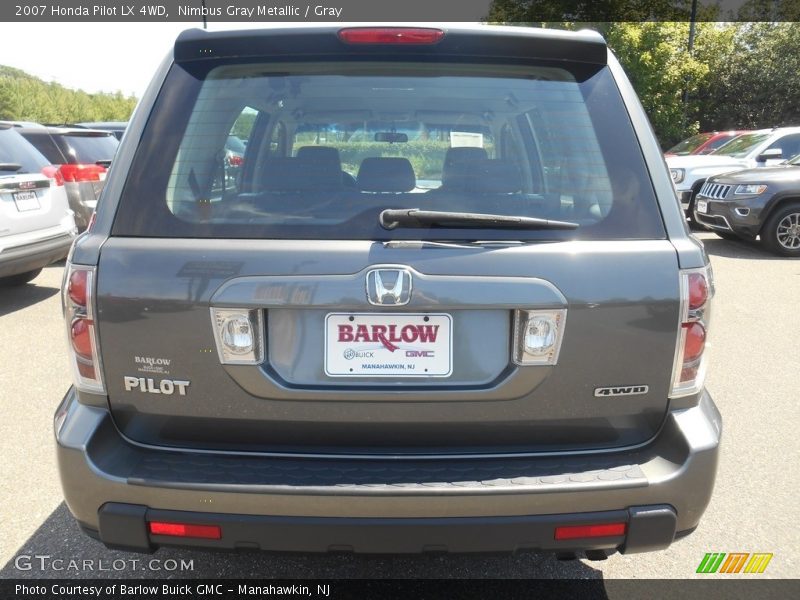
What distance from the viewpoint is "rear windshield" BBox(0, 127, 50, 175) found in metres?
6.66

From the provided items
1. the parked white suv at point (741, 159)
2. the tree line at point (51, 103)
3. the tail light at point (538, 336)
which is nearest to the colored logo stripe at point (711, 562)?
the tail light at point (538, 336)

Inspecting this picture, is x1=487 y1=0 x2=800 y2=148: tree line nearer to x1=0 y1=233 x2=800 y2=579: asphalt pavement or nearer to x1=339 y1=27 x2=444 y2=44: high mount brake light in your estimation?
x1=0 y1=233 x2=800 y2=579: asphalt pavement

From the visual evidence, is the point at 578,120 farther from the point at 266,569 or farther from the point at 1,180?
the point at 1,180

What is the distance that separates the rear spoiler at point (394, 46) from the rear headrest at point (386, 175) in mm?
314

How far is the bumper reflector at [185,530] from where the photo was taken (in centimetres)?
185

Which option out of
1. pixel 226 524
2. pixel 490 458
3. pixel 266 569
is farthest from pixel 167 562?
pixel 490 458

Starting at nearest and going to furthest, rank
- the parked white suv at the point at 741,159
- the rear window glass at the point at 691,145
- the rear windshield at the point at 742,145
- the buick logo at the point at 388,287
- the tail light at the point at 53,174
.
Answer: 1. the buick logo at the point at 388,287
2. the tail light at the point at 53,174
3. the parked white suv at the point at 741,159
4. the rear windshield at the point at 742,145
5. the rear window glass at the point at 691,145

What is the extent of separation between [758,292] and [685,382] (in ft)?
20.8

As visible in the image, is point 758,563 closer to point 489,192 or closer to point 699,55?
point 489,192

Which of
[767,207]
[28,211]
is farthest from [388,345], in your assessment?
[767,207]

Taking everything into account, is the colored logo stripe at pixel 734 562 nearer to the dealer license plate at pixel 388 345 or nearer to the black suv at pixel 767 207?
the dealer license plate at pixel 388 345

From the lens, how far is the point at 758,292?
743 centimetres

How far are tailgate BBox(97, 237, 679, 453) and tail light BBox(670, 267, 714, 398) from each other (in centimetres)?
3

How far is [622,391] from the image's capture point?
1.90 m
